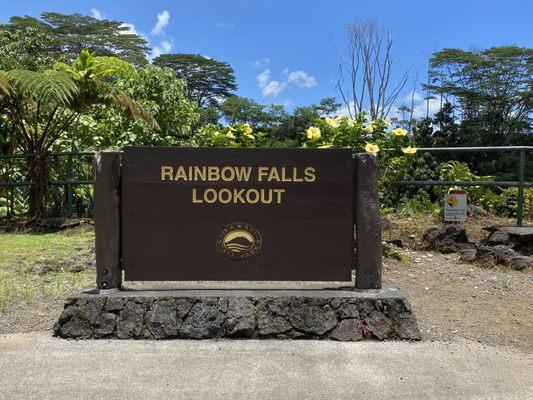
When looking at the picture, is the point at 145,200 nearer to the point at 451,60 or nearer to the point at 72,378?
the point at 72,378

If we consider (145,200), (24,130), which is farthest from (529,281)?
(24,130)

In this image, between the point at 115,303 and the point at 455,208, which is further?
the point at 455,208

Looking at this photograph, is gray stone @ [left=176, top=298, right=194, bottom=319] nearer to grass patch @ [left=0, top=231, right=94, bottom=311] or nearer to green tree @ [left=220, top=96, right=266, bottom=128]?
grass patch @ [left=0, top=231, right=94, bottom=311]

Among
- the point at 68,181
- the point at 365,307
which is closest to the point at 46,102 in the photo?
the point at 68,181

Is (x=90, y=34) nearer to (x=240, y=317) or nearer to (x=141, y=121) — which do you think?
(x=141, y=121)

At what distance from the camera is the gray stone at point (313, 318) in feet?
13.4

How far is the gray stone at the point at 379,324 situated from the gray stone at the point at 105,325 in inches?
75.7

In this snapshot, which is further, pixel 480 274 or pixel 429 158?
pixel 429 158

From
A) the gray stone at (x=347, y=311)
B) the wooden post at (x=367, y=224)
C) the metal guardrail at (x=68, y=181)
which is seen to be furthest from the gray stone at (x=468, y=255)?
the metal guardrail at (x=68, y=181)

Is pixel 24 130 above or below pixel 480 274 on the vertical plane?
above

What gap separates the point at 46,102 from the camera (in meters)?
8.28

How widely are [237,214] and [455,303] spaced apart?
2.15 m

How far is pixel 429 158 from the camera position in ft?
38.1

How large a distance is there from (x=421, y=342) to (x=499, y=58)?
33352 millimetres
